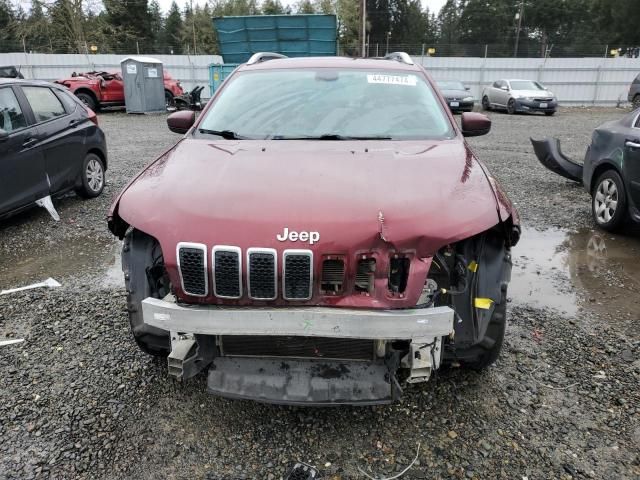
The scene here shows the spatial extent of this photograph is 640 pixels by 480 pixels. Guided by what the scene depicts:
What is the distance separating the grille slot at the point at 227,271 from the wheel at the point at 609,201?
15.7 ft

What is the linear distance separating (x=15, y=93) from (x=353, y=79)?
4088 millimetres

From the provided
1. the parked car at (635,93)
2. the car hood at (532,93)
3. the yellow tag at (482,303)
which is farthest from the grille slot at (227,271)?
the parked car at (635,93)

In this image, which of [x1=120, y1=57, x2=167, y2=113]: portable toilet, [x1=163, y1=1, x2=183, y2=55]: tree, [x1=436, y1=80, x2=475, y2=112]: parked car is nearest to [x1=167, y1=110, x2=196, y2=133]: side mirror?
[x1=120, y1=57, x2=167, y2=113]: portable toilet

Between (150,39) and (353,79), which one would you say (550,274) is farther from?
(150,39)

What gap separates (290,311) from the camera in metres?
2.30

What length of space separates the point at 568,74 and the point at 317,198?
26302 mm

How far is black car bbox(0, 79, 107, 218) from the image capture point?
5.70 m

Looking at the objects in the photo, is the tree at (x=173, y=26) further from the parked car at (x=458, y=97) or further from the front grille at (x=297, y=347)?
the front grille at (x=297, y=347)

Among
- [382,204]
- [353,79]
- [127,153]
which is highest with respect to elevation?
[353,79]

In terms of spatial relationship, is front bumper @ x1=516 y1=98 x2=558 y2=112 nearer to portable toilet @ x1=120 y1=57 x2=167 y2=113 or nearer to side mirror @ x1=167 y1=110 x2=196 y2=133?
portable toilet @ x1=120 y1=57 x2=167 y2=113

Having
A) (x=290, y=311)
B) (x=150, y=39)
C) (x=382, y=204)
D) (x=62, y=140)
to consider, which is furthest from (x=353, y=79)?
(x=150, y=39)

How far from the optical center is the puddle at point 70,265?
4.73m

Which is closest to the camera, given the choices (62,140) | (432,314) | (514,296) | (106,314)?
(432,314)

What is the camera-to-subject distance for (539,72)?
984 inches
